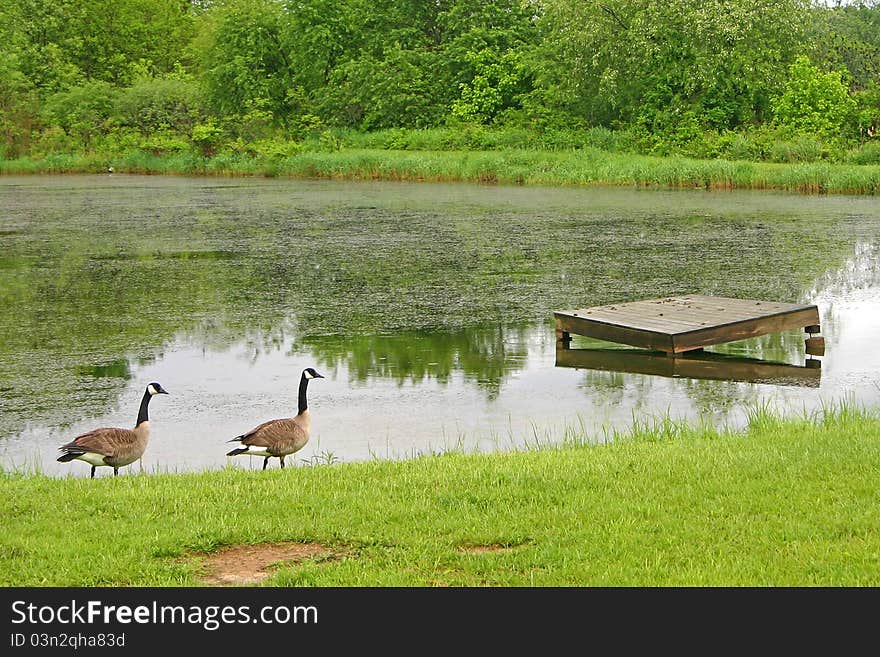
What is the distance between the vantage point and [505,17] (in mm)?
55688

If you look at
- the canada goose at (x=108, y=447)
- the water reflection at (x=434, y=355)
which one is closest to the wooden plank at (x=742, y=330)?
Result: the water reflection at (x=434, y=355)

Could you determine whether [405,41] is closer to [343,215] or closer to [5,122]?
[5,122]

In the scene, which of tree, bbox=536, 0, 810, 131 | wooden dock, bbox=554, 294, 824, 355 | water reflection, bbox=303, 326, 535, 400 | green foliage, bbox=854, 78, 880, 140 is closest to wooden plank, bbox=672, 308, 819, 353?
wooden dock, bbox=554, 294, 824, 355

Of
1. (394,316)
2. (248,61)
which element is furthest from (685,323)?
(248,61)

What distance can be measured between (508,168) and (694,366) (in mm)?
28909

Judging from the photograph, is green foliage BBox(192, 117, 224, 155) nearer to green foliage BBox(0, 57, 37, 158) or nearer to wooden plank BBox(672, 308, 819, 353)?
green foliage BBox(0, 57, 37, 158)

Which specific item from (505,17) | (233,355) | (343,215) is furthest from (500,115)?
(233,355)

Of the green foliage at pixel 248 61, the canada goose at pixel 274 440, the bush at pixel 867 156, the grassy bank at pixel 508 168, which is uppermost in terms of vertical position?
the green foliage at pixel 248 61

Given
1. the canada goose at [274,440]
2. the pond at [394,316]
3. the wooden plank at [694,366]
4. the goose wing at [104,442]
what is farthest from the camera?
the wooden plank at [694,366]

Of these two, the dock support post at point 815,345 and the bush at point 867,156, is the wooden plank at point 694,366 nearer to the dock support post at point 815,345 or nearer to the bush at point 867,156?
the dock support post at point 815,345

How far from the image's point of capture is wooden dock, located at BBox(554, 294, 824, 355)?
39.0ft

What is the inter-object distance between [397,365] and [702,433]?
4.20 metres

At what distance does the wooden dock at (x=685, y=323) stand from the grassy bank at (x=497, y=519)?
14.3 ft

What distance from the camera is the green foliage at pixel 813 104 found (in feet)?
131
